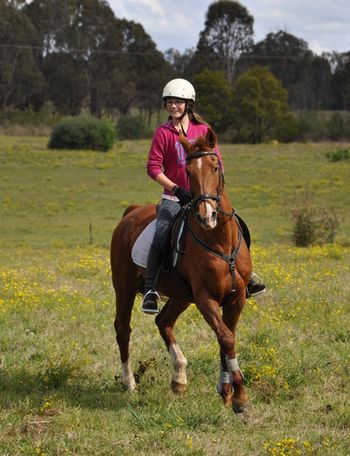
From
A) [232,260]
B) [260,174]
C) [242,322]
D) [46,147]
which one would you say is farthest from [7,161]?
[232,260]

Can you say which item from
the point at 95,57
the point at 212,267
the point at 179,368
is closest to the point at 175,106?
the point at 212,267

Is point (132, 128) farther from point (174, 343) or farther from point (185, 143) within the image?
point (185, 143)

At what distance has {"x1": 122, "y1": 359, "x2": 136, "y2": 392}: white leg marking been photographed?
25.9 feet

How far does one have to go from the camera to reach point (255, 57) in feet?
330

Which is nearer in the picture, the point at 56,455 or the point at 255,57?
the point at 56,455

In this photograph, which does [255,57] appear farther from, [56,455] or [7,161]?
[56,455]

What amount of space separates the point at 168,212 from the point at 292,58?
10194 centimetres

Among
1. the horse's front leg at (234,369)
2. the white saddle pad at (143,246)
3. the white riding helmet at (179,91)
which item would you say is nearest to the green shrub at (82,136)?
the white saddle pad at (143,246)

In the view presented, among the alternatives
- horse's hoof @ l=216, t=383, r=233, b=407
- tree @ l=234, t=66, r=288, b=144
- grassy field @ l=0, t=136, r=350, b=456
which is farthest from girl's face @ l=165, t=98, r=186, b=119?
tree @ l=234, t=66, r=288, b=144

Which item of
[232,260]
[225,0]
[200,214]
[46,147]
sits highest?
[225,0]

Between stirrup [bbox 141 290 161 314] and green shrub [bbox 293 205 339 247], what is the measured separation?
1646cm

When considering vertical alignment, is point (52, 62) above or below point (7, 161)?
above

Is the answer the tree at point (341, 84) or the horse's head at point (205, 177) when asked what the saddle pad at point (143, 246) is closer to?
the horse's head at point (205, 177)

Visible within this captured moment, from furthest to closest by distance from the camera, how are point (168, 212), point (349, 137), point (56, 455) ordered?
point (349, 137)
point (168, 212)
point (56, 455)
